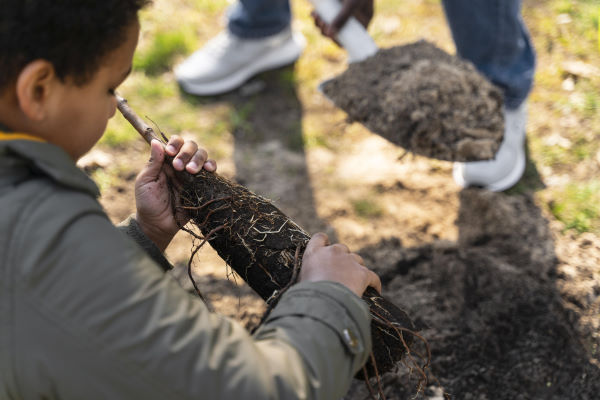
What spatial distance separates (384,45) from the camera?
4305mm

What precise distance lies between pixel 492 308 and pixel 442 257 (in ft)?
1.28

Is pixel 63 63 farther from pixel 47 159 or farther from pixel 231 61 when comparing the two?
pixel 231 61

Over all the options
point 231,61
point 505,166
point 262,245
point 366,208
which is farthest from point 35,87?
point 231,61

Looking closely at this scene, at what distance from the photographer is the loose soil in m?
2.28

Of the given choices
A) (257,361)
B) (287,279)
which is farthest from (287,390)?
(287,279)

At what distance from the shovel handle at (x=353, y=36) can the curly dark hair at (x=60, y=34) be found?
196cm

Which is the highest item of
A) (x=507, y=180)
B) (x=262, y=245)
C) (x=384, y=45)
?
(x=262, y=245)

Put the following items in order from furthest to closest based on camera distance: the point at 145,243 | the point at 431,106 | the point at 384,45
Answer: the point at 384,45 → the point at 431,106 → the point at 145,243

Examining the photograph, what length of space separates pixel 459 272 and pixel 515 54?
1.37m

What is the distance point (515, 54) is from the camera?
3.15 metres

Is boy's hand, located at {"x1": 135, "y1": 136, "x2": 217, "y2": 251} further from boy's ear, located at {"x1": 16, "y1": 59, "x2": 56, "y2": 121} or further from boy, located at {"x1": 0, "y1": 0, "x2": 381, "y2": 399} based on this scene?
boy's ear, located at {"x1": 16, "y1": 59, "x2": 56, "y2": 121}

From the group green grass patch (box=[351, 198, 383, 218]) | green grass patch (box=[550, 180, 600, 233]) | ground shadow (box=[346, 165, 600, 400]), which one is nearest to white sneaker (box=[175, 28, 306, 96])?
green grass patch (box=[351, 198, 383, 218])

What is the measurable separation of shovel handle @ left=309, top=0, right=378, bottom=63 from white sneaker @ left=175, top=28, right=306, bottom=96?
1113 millimetres

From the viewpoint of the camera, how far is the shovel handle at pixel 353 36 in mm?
3090
